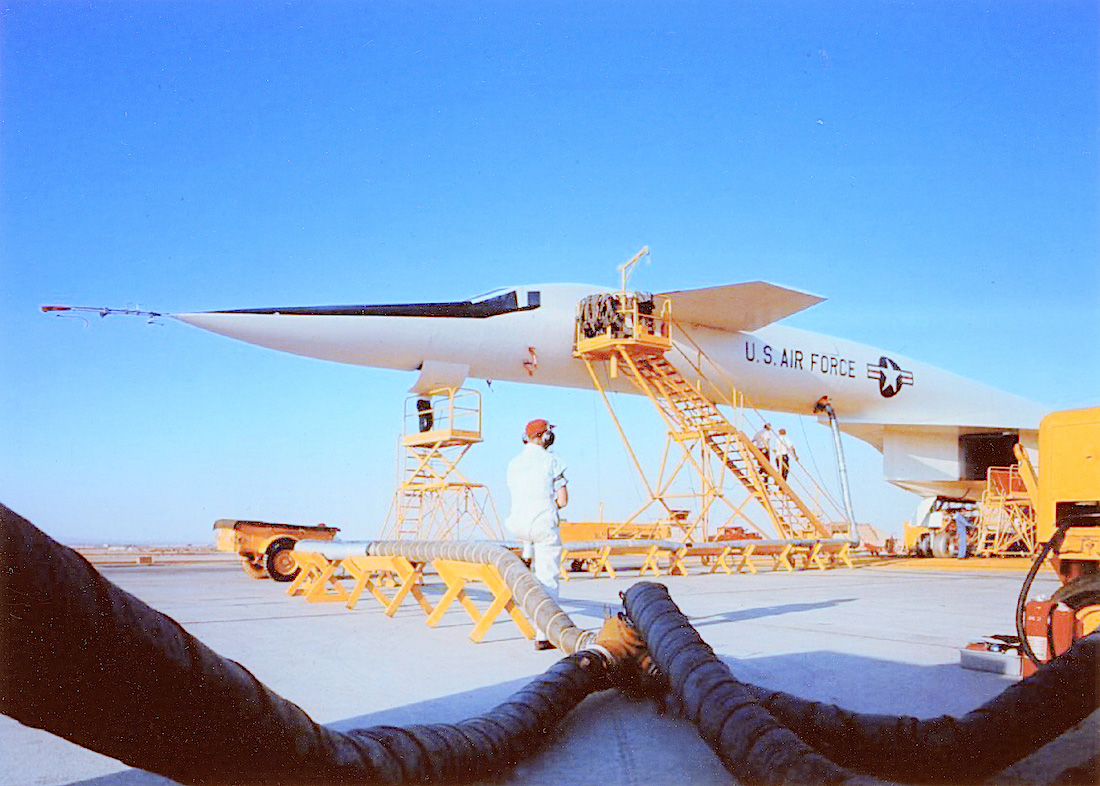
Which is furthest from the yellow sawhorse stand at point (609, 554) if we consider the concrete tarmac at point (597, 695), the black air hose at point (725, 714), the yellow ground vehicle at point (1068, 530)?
the black air hose at point (725, 714)

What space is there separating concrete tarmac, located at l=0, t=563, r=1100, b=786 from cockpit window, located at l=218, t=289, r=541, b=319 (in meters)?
3.79

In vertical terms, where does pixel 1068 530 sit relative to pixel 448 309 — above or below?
below

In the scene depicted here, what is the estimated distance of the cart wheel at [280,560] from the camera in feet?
30.0

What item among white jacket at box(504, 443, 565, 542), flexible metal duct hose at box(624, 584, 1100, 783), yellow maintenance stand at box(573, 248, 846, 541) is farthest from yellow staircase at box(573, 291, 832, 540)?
flexible metal duct hose at box(624, 584, 1100, 783)

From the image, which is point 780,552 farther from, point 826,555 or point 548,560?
point 548,560

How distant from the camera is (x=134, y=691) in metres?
1.17

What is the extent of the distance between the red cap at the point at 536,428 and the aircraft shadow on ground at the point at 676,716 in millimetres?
1738

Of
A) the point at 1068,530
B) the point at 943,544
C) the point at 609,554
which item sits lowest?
the point at 943,544

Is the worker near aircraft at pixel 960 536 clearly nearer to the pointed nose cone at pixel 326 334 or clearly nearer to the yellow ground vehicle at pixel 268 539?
the pointed nose cone at pixel 326 334

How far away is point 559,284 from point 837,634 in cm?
895

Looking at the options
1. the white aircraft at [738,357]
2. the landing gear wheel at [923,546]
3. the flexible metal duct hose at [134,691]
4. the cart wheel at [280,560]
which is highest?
the white aircraft at [738,357]

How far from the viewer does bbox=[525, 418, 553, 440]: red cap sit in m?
4.99

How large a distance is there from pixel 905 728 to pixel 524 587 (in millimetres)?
2207

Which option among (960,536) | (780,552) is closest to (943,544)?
(960,536)
